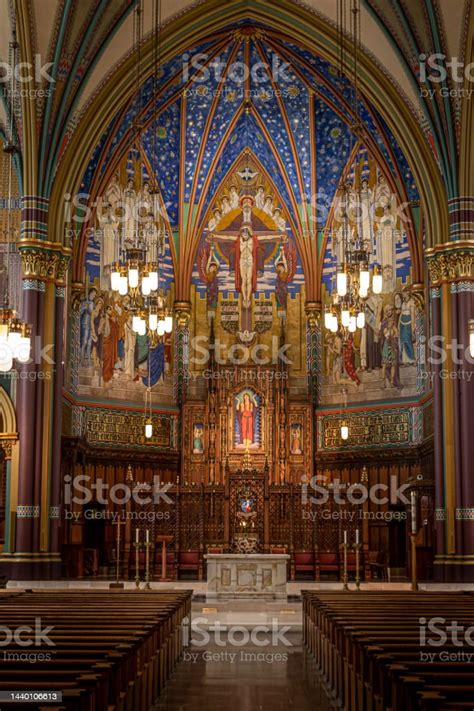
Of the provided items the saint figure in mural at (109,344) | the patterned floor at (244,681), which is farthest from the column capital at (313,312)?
the patterned floor at (244,681)

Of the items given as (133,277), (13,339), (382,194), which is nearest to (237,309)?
(382,194)

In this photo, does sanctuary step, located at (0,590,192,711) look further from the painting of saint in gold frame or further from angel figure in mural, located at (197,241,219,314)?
angel figure in mural, located at (197,241,219,314)

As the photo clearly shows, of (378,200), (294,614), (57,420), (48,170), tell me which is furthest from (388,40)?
(294,614)

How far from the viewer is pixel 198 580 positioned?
96.5 ft

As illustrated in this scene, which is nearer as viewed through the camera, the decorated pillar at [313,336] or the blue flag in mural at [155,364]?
the blue flag in mural at [155,364]

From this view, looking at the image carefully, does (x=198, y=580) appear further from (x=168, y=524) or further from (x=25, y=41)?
(x=25, y=41)

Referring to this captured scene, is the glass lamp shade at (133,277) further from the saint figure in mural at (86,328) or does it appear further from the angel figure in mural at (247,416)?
the angel figure in mural at (247,416)

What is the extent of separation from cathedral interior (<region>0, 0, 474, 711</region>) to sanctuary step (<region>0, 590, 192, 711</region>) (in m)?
1.60

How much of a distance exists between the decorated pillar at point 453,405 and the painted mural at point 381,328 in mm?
4924

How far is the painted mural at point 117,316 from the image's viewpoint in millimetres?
33062

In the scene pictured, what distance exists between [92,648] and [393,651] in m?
2.54

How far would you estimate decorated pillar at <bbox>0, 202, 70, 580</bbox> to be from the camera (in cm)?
2581

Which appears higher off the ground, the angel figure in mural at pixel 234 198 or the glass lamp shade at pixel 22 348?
the angel figure in mural at pixel 234 198

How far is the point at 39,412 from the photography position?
26.4 metres
